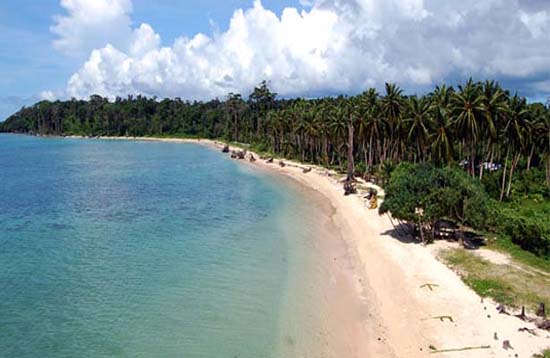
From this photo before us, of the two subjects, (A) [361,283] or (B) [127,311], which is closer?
(B) [127,311]

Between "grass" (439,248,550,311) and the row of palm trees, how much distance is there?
22.1 metres

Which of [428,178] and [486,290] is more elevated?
[428,178]

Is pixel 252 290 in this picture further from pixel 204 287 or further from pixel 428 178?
pixel 428 178

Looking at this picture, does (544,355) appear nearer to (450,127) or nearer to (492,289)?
(492,289)

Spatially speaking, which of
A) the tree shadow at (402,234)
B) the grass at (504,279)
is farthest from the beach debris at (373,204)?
the grass at (504,279)

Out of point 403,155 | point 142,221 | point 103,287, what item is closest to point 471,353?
point 103,287

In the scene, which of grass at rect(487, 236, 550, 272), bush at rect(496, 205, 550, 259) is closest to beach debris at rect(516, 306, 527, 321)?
grass at rect(487, 236, 550, 272)

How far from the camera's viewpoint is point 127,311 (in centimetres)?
2755

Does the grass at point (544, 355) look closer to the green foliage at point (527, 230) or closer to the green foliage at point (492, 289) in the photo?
the green foliage at point (492, 289)

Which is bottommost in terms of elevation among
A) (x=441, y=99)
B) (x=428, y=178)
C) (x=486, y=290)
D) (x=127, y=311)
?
(x=127, y=311)

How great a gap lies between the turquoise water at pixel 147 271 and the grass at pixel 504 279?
10115 millimetres

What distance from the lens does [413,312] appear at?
25719 mm

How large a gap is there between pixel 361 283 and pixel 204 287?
1026cm

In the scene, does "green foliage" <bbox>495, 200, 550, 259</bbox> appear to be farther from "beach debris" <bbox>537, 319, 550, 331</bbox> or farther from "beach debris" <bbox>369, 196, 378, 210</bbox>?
"beach debris" <bbox>369, 196, 378, 210</bbox>
